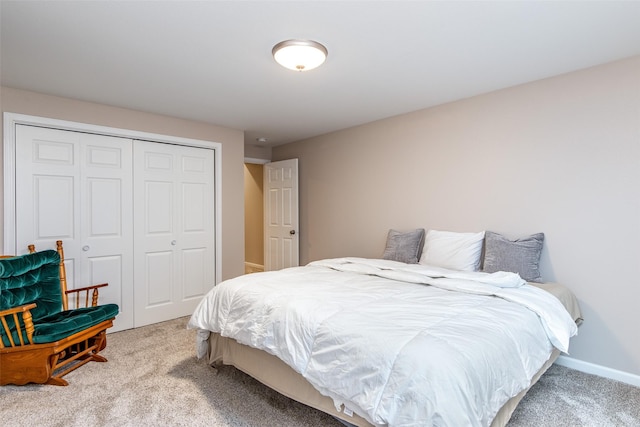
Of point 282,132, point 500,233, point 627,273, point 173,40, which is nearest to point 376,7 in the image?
point 173,40

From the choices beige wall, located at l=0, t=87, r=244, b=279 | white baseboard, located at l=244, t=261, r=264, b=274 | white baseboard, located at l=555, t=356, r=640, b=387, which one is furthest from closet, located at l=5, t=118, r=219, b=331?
white baseboard, located at l=555, t=356, r=640, b=387

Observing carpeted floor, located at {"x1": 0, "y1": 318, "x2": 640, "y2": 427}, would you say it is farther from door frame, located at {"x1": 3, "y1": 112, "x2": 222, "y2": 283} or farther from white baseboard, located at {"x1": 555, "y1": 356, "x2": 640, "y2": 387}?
door frame, located at {"x1": 3, "y1": 112, "x2": 222, "y2": 283}

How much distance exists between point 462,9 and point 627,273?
7.02ft

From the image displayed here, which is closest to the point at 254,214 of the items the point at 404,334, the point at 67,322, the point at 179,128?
the point at 179,128

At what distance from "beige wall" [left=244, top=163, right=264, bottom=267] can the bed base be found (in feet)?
12.5

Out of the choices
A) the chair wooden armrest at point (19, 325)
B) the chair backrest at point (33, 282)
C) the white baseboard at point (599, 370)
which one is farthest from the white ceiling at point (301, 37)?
the white baseboard at point (599, 370)

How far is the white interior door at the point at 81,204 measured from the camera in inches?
117

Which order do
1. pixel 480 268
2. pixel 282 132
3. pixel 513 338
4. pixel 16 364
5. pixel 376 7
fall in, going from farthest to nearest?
pixel 282 132 < pixel 480 268 < pixel 16 364 < pixel 376 7 < pixel 513 338

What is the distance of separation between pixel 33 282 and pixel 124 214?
3.44 ft

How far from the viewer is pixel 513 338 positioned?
1.64 m

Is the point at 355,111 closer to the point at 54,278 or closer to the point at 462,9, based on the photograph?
the point at 462,9

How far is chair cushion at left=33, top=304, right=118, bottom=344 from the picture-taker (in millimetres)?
2260

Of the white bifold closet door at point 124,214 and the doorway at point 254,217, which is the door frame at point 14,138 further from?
the doorway at point 254,217

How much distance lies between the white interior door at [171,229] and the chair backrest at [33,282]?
876 mm
